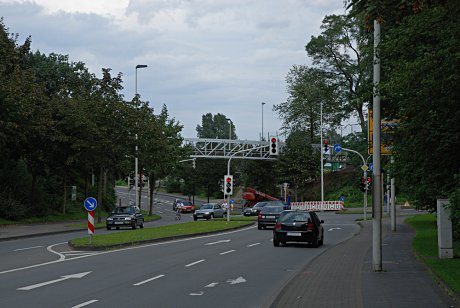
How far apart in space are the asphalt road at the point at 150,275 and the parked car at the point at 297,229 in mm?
530

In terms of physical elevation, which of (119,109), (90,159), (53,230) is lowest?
(53,230)

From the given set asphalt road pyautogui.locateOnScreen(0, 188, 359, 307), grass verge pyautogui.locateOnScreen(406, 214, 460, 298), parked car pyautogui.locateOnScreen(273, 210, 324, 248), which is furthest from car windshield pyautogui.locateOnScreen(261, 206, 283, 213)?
grass verge pyautogui.locateOnScreen(406, 214, 460, 298)

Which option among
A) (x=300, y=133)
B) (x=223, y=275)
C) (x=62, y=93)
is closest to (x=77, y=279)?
(x=223, y=275)

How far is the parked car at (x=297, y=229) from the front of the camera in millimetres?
25609

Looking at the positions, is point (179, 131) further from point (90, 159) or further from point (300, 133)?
point (90, 159)

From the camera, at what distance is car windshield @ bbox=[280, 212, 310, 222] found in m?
25.7

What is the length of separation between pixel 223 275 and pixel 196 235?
1749 centimetres

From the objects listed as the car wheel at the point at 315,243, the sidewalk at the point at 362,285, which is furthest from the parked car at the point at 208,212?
the sidewalk at the point at 362,285

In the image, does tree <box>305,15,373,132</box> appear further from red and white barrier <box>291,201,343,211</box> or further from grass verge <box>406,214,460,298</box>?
grass verge <box>406,214,460,298</box>

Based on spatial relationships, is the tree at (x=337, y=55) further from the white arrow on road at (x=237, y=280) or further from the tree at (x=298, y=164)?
the white arrow on road at (x=237, y=280)

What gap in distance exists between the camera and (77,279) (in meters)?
14.9

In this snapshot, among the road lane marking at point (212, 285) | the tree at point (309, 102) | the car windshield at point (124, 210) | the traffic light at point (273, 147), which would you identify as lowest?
the road lane marking at point (212, 285)

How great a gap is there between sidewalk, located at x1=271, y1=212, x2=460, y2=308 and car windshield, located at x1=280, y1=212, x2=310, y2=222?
4.71m

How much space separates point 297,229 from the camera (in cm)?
2561
